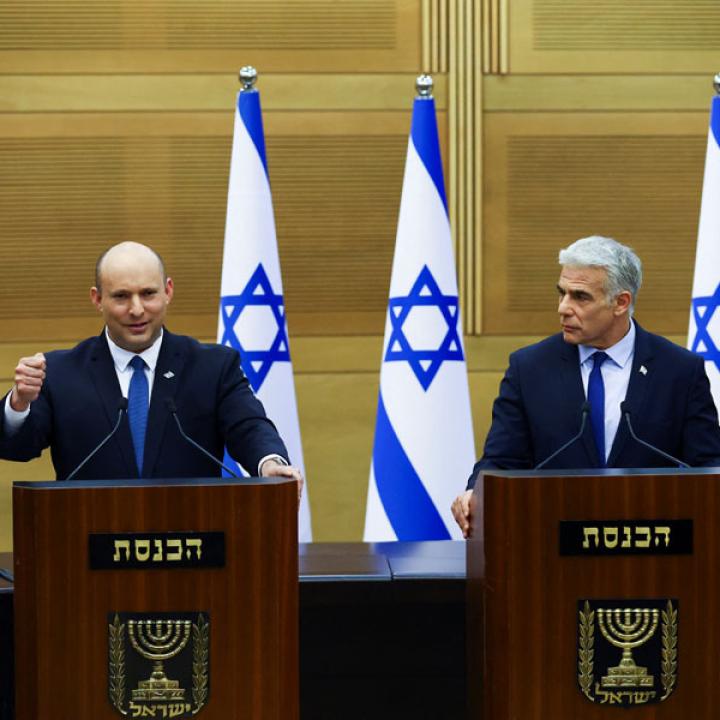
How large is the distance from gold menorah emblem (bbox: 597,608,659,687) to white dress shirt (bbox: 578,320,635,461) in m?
0.87

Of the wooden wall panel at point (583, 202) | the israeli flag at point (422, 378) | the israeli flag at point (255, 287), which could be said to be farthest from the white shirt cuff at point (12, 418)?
the wooden wall panel at point (583, 202)

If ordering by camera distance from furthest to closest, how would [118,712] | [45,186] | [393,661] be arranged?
1. [45,186]
2. [393,661]
3. [118,712]

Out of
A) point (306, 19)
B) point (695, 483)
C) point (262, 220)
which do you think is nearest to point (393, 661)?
point (695, 483)

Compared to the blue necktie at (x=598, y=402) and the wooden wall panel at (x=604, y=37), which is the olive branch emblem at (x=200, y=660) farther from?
the wooden wall panel at (x=604, y=37)

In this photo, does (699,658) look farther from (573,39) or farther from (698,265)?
(573,39)

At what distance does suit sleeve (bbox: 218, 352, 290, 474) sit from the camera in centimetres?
288

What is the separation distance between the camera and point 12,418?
9.20ft

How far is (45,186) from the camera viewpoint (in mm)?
5715

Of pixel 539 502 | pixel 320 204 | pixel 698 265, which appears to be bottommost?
pixel 539 502

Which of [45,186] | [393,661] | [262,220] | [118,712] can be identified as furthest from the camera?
[45,186]

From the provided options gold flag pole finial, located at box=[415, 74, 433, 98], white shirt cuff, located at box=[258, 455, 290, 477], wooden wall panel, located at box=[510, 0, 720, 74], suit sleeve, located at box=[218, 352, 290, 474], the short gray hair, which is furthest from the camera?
wooden wall panel, located at box=[510, 0, 720, 74]

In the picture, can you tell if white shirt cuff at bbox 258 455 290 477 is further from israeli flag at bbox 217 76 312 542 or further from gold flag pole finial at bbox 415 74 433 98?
gold flag pole finial at bbox 415 74 433 98

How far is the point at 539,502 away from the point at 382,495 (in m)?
2.71

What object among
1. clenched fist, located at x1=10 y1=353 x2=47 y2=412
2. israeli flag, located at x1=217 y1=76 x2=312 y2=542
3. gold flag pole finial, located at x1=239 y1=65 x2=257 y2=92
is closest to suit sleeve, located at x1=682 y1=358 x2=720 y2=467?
clenched fist, located at x1=10 y1=353 x2=47 y2=412
